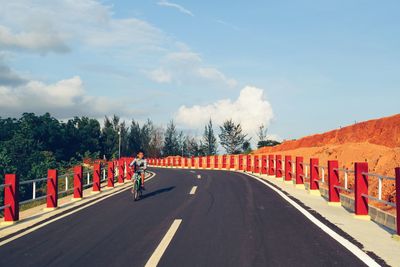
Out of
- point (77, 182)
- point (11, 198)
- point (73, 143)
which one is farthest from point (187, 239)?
point (73, 143)

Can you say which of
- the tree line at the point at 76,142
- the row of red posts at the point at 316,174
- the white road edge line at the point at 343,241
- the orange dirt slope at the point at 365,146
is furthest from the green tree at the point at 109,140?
the white road edge line at the point at 343,241

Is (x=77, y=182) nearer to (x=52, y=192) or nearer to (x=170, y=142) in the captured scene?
(x=52, y=192)

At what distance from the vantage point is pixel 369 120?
150 ft

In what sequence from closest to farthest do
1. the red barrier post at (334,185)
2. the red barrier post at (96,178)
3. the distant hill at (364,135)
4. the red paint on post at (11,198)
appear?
the red paint on post at (11,198) → the red barrier post at (334,185) → the red barrier post at (96,178) → the distant hill at (364,135)

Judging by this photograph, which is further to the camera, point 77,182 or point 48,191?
point 77,182

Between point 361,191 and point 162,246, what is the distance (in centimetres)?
545

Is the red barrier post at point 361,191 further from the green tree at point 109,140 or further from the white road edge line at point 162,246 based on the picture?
the green tree at point 109,140

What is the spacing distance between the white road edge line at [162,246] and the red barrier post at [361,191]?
4370 mm

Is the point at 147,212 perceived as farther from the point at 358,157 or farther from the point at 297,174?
the point at 358,157

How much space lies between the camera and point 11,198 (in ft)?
31.9

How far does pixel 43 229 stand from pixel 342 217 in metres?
6.95

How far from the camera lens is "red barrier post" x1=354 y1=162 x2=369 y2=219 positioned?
31.4ft

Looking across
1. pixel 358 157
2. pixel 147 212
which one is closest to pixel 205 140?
pixel 358 157

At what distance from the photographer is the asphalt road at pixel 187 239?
5832mm
